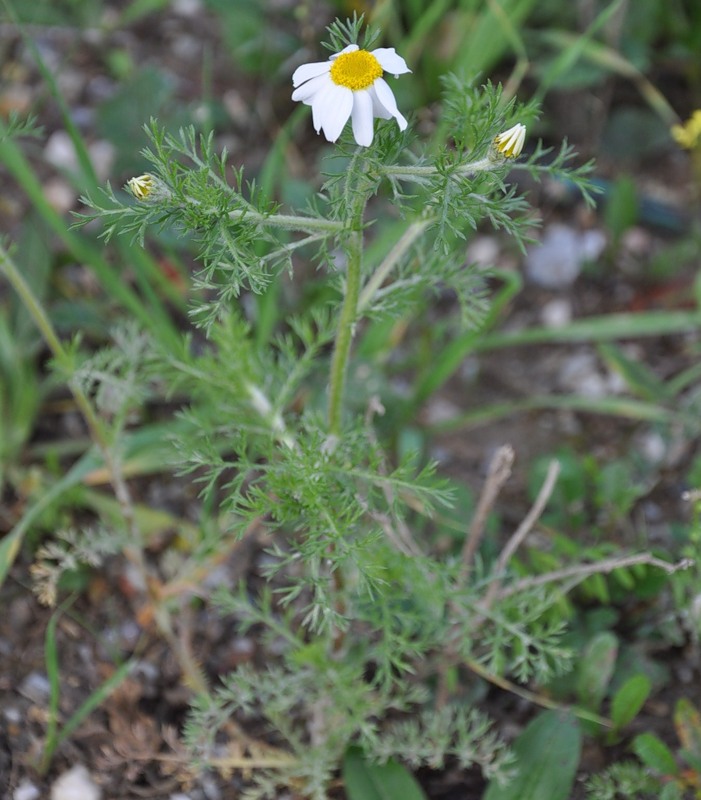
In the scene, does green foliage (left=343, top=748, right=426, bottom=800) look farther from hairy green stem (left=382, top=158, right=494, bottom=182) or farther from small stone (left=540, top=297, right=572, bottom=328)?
small stone (left=540, top=297, right=572, bottom=328)

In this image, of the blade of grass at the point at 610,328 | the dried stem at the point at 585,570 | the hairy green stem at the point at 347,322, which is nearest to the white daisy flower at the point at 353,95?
the hairy green stem at the point at 347,322

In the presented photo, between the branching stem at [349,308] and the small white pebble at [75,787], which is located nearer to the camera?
the branching stem at [349,308]

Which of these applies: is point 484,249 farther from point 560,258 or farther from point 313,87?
point 313,87

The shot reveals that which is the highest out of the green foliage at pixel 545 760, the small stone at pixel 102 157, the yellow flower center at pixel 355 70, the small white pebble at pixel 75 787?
the yellow flower center at pixel 355 70

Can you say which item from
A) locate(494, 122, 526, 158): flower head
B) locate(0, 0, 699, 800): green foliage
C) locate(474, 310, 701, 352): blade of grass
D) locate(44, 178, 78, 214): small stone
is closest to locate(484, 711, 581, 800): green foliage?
locate(0, 0, 699, 800): green foliage

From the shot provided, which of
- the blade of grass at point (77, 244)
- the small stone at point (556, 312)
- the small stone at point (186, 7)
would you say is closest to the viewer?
the blade of grass at point (77, 244)

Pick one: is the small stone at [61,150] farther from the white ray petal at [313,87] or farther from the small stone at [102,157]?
the white ray petal at [313,87]
